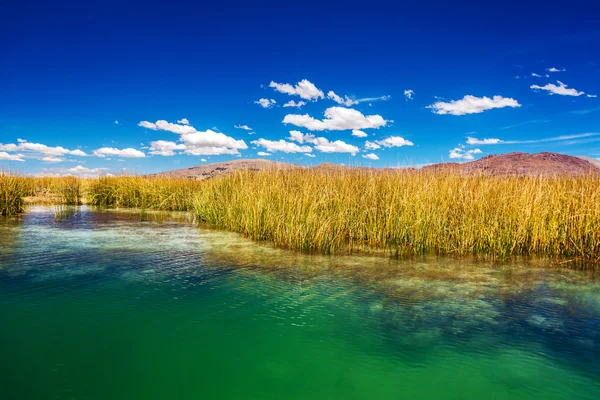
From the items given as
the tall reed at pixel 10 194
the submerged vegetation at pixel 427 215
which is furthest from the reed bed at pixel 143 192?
the submerged vegetation at pixel 427 215

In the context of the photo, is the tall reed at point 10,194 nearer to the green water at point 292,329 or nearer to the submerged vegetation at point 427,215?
the green water at point 292,329

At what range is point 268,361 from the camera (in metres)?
2.77

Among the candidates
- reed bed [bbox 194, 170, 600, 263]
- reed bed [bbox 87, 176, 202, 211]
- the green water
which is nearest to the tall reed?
reed bed [bbox 87, 176, 202, 211]

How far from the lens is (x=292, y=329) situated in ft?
10.8

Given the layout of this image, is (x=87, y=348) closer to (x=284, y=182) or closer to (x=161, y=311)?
(x=161, y=311)

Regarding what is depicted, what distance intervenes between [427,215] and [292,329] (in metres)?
3.80

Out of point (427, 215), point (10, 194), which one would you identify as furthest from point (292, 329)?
point (10, 194)

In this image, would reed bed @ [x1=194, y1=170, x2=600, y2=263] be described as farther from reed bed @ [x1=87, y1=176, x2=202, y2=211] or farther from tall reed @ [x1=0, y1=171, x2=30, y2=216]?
tall reed @ [x1=0, y1=171, x2=30, y2=216]

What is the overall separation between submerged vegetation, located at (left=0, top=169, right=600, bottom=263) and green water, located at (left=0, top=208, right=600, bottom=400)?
2.45ft

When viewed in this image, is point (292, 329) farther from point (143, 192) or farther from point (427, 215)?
point (143, 192)

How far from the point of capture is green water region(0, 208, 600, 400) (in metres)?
2.49

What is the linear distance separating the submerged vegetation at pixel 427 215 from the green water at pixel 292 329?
75 cm

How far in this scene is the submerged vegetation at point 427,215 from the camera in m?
6.27

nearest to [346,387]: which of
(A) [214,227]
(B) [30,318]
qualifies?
(B) [30,318]
